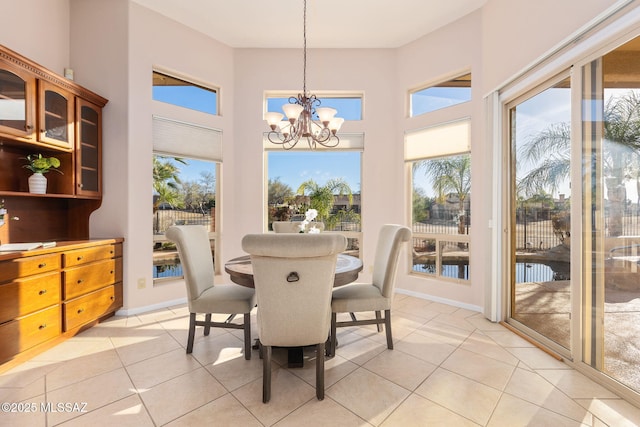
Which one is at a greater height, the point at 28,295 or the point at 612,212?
the point at 612,212

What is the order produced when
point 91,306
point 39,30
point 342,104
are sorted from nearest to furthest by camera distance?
point 91,306 → point 39,30 → point 342,104

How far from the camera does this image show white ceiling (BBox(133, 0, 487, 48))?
3307 millimetres

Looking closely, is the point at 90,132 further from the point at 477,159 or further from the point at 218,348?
→ the point at 477,159

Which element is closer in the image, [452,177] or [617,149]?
[617,149]

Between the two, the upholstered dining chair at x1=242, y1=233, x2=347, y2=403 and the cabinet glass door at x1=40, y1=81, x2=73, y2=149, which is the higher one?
the cabinet glass door at x1=40, y1=81, x2=73, y2=149

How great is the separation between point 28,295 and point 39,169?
47.4 inches

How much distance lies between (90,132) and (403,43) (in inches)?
159

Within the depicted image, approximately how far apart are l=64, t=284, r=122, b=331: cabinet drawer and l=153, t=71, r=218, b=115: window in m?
2.28

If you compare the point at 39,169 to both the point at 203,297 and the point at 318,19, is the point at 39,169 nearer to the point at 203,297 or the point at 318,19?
the point at 203,297

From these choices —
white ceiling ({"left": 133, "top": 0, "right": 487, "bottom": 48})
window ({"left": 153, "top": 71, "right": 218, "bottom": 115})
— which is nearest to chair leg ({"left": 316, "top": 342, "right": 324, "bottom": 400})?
window ({"left": 153, "top": 71, "right": 218, "bottom": 115})

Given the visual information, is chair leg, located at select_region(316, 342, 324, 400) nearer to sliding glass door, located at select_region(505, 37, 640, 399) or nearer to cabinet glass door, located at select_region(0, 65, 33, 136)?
sliding glass door, located at select_region(505, 37, 640, 399)

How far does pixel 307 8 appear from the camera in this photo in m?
3.36

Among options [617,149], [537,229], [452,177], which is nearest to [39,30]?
[452,177]

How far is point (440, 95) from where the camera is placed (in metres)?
3.80
